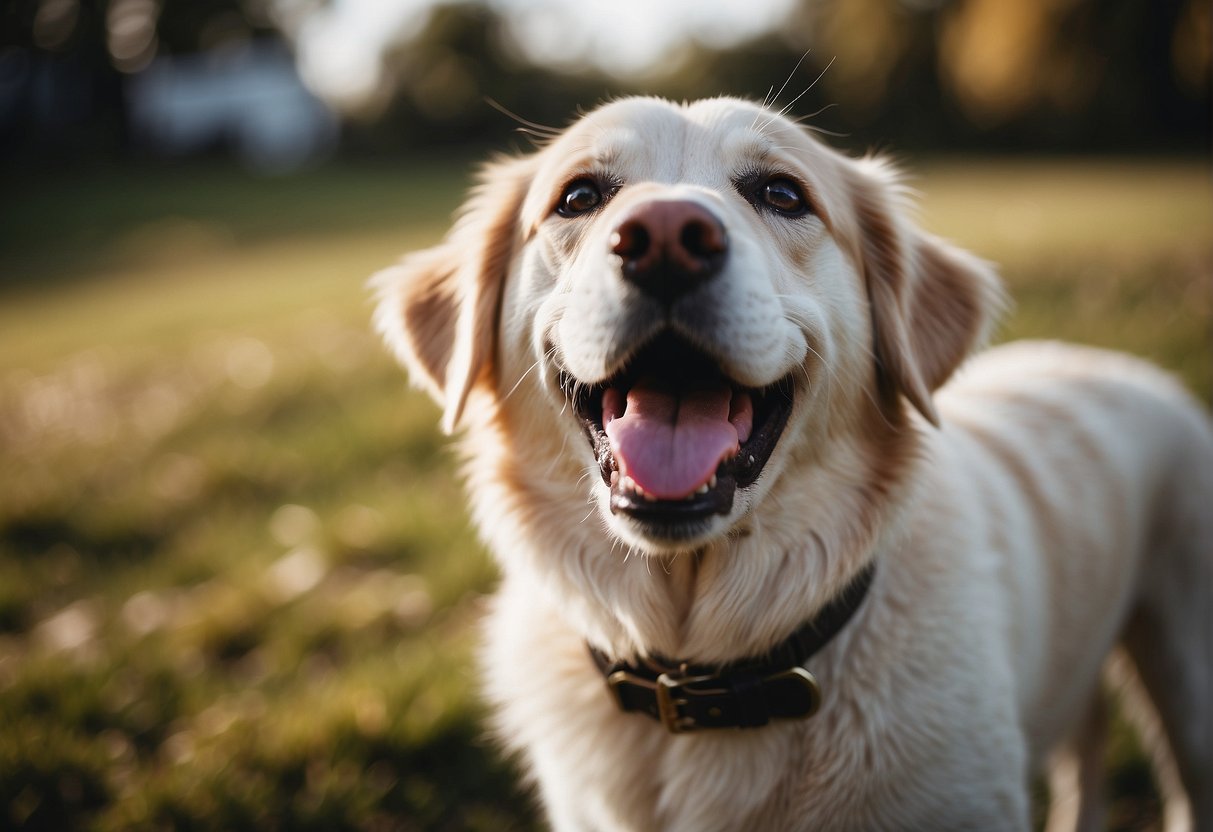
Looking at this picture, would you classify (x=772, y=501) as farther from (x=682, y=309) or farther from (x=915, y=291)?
(x=915, y=291)

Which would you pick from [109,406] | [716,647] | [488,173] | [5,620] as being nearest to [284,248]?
[109,406]

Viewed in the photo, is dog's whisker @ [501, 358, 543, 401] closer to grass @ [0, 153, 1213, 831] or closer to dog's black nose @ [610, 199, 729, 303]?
dog's black nose @ [610, 199, 729, 303]

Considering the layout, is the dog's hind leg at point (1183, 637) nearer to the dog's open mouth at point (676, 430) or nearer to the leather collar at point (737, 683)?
the leather collar at point (737, 683)

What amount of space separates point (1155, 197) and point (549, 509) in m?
13.9

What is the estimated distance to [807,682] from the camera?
6.47ft

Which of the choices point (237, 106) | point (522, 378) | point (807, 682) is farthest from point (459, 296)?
point (237, 106)

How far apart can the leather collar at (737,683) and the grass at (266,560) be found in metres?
0.93

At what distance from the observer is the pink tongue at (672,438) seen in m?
1.90

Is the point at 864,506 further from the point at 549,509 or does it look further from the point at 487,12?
the point at 487,12

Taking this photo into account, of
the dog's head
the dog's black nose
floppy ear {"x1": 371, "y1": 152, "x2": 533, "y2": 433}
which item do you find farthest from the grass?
the dog's black nose

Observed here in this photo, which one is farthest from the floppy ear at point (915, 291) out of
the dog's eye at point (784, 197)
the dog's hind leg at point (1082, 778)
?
the dog's hind leg at point (1082, 778)

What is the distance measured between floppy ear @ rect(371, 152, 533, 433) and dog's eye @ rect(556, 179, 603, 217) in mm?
252

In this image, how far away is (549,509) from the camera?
235 centimetres

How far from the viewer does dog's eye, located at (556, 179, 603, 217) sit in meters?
2.33
